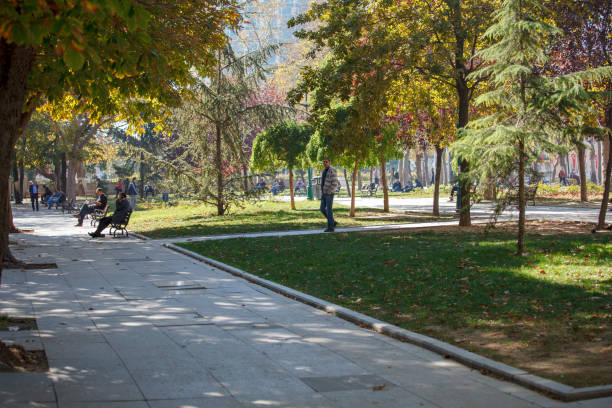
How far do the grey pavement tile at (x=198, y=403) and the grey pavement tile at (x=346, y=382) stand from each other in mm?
743

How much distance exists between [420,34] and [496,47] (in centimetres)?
501

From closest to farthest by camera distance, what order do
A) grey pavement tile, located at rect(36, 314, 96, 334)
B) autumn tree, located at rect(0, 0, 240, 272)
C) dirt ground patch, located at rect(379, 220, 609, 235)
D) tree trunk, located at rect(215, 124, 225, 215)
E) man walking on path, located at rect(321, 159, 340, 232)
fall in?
Answer: autumn tree, located at rect(0, 0, 240, 272), grey pavement tile, located at rect(36, 314, 96, 334), dirt ground patch, located at rect(379, 220, 609, 235), man walking on path, located at rect(321, 159, 340, 232), tree trunk, located at rect(215, 124, 225, 215)

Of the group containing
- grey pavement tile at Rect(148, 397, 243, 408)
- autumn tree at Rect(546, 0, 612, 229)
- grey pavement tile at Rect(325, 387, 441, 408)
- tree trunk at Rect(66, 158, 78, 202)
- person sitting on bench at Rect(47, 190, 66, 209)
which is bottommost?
grey pavement tile at Rect(325, 387, 441, 408)

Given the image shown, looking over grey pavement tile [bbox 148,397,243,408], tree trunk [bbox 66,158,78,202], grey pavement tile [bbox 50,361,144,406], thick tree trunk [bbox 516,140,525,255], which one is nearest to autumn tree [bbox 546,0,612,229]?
thick tree trunk [bbox 516,140,525,255]

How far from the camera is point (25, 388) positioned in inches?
195

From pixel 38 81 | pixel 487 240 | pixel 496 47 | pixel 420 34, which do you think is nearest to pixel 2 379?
pixel 38 81

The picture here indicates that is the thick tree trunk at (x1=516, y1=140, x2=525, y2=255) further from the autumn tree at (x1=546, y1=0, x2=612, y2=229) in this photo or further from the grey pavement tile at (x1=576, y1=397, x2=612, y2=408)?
the grey pavement tile at (x1=576, y1=397, x2=612, y2=408)

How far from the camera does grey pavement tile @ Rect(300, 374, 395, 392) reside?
5184 mm

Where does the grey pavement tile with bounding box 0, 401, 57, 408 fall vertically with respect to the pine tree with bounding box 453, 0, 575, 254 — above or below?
below

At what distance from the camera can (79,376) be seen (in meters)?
5.36

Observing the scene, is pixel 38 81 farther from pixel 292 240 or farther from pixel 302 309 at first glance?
pixel 292 240

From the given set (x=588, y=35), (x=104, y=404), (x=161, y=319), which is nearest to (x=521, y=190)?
(x=161, y=319)

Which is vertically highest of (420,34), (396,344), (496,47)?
(420,34)

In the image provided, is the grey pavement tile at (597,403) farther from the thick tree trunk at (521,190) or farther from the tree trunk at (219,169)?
the tree trunk at (219,169)
